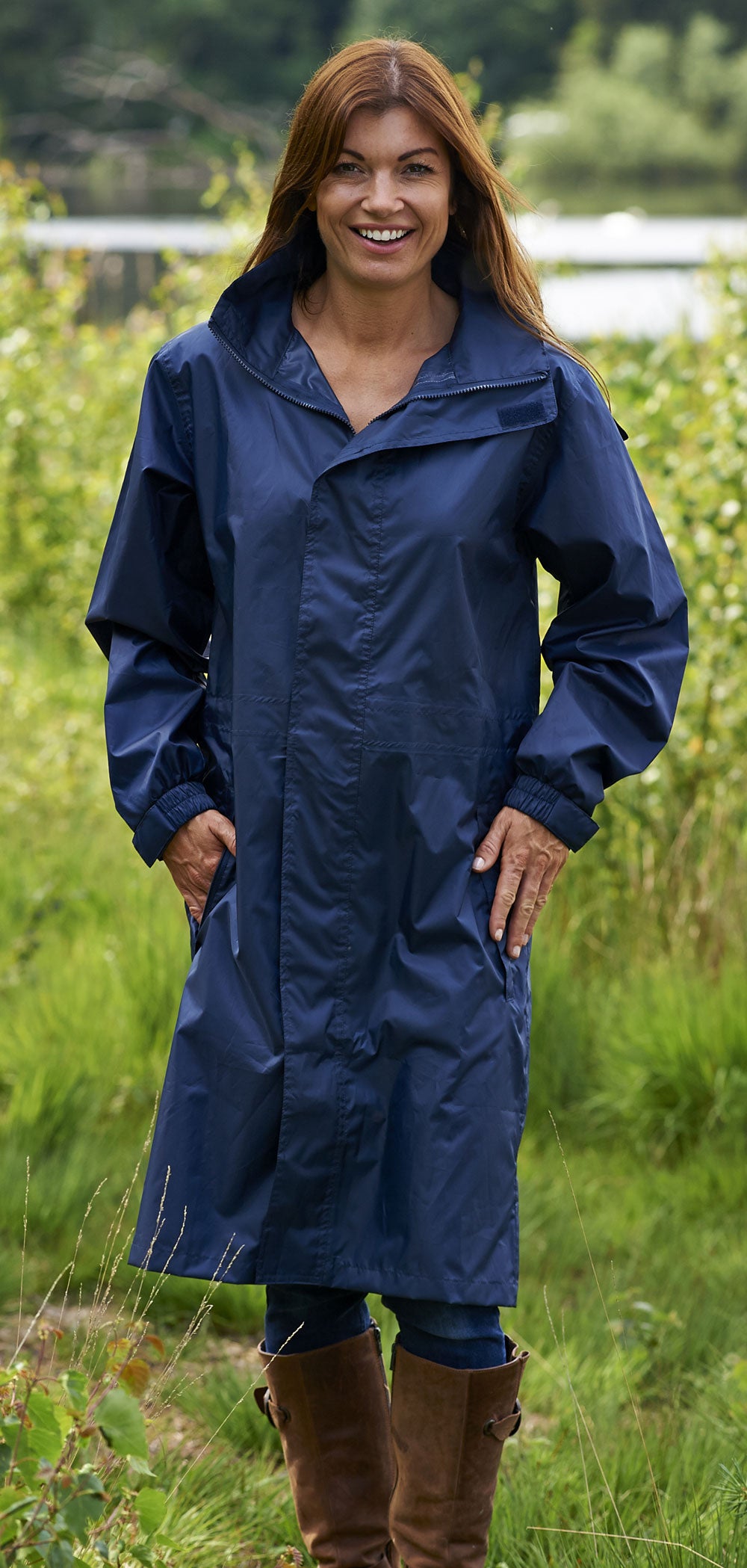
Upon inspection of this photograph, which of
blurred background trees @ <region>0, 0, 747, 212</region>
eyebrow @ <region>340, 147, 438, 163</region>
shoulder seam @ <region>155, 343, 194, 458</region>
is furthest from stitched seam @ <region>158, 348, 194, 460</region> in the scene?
Result: blurred background trees @ <region>0, 0, 747, 212</region>

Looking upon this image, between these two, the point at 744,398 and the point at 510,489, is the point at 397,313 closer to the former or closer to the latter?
the point at 510,489

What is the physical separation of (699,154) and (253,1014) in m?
61.4

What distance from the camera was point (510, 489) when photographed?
1.97 m

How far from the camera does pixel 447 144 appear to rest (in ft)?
6.60

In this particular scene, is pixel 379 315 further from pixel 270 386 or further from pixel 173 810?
pixel 173 810

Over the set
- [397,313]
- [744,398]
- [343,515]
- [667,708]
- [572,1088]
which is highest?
[744,398]

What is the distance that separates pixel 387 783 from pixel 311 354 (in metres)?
0.55

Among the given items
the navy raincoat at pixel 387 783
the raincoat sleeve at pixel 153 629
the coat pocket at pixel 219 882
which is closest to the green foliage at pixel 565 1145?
the navy raincoat at pixel 387 783

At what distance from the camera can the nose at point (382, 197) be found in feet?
6.42

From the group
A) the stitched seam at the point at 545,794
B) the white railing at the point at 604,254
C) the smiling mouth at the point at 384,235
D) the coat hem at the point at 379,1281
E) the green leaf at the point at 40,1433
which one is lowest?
the green leaf at the point at 40,1433

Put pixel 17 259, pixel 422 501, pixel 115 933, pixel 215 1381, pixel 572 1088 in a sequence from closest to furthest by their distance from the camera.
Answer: pixel 422 501 < pixel 215 1381 < pixel 572 1088 < pixel 115 933 < pixel 17 259

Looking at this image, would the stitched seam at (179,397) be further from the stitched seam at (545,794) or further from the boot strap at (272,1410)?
the boot strap at (272,1410)

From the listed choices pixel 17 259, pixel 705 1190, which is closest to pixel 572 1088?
pixel 705 1190

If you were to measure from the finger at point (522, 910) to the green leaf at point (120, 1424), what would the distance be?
76 centimetres
